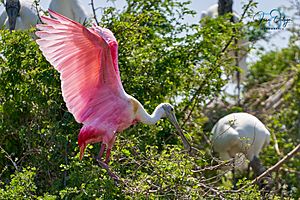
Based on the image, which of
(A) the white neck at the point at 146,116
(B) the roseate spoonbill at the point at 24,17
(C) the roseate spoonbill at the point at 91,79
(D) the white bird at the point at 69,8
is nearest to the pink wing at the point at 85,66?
(C) the roseate spoonbill at the point at 91,79

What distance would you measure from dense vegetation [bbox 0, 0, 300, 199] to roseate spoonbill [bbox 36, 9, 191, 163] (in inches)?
6.8

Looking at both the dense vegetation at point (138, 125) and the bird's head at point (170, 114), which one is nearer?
the dense vegetation at point (138, 125)

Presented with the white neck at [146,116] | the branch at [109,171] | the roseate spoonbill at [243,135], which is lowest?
the roseate spoonbill at [243,135]

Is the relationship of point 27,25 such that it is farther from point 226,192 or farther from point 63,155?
Answer: point 226,192

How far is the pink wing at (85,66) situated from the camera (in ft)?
18.9

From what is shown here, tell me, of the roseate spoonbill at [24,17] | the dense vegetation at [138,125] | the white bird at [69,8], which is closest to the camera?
the dense vegetation at [138,125]

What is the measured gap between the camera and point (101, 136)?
6.03 meters

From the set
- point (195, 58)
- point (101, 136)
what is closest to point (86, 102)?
point (101, 136)

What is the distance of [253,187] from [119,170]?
853mm

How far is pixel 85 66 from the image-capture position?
595 cm

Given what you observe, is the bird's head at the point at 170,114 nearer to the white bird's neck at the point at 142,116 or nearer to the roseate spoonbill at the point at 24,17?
the white bird's neck at the point at 142,116

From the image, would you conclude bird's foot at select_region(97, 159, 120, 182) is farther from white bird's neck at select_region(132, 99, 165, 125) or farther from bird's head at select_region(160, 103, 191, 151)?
bird's head at select_region(160, 103, 191, 151)

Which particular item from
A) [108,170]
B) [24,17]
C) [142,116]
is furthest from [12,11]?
[108,170]

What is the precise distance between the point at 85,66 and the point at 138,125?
93 centimetres
